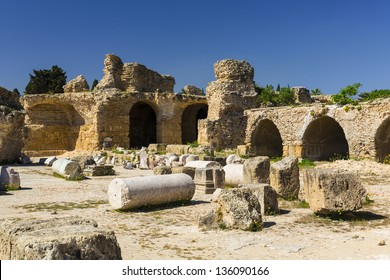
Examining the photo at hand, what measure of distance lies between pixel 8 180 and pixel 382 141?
1504cm

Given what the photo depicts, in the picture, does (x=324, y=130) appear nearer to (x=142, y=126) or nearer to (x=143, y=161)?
(x=143, y=161)

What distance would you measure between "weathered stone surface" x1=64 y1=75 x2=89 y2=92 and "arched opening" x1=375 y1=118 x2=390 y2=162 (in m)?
21.5

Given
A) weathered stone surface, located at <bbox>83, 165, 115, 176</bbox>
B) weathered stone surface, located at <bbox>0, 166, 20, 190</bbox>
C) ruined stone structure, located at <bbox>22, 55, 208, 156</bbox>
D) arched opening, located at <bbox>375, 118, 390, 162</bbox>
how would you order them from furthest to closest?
ruined stone structure, located at <bbox>22, 55, 208, 156</bbox> < arched opening, located at <bbox>375, 118, 390, 162</bbox> < weathered stone surface, located at <bbox>83, 165, 115, 176</bbox> < weathered stone surface, located at <bbox>0, 166, 20, 190</bbox>

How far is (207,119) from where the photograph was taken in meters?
26.3

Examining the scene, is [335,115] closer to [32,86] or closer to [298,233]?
[298,233]

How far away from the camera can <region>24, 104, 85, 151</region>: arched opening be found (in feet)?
101

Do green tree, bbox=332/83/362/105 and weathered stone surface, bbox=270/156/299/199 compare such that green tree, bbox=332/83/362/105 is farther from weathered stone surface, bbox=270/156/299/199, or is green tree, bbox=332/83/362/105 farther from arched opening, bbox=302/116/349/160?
weathered stone surface, bbox=270/156/299/199

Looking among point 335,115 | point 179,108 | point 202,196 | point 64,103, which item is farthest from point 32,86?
point 202,196

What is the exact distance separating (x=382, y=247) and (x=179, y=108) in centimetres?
2501

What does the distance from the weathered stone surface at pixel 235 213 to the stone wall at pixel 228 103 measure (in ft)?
61.6

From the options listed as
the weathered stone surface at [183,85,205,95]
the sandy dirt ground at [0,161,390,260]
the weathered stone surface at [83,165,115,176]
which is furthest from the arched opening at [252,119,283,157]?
the sandy dirt ground at [0,161,390,260]

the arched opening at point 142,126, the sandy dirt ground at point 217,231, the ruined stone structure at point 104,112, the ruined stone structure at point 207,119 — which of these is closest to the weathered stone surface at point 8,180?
the sandy dirt ground at point 217,231

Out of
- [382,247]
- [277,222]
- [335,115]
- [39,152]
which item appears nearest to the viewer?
[382,247]

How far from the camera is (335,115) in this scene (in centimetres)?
1881
